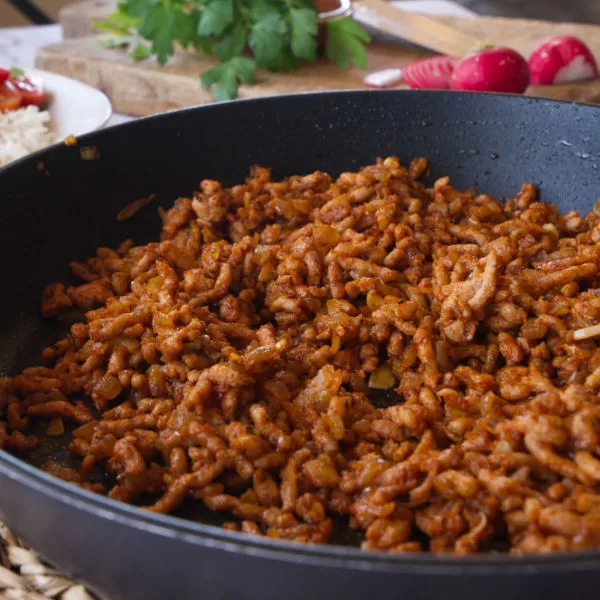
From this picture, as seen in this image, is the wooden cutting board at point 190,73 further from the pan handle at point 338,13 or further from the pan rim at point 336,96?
the pan rim at point 336,96

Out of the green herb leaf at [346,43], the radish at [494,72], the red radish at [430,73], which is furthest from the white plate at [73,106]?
the radish at [494,72]

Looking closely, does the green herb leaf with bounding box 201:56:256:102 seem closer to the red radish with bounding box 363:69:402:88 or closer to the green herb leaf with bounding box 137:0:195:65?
the green herb leaf with bounding box 137:0:195:65

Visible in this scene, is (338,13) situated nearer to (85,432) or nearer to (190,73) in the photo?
(190,73)

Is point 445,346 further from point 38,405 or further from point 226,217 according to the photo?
point 38,405

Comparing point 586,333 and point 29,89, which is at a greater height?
point 586,333


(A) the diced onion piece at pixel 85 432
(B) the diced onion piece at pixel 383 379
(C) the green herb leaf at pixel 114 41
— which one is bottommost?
(A) the diced onion piece at pixel 85 432

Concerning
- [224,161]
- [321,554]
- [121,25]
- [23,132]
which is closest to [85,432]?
[321,554]

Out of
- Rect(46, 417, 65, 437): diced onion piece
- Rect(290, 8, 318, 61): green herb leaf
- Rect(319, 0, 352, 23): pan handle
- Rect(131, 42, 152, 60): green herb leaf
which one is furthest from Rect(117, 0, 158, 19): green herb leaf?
Rect(46, 417, 65, 437): diced onion piece
